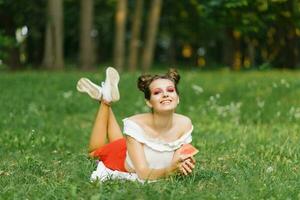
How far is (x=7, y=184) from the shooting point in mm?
6625

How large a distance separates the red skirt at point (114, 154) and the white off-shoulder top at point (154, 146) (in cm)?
35

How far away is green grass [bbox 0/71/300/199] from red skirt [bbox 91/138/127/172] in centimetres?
23

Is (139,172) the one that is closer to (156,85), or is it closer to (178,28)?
(156,85)

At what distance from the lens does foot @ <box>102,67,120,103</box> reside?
6.80 meters

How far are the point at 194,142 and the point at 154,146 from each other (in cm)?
343

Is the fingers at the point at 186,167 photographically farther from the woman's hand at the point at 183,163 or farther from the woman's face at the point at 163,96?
the woman's face at the point at 163,96

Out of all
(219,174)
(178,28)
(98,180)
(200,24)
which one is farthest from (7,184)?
(178,28)

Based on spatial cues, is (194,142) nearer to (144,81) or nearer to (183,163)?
(144,81)

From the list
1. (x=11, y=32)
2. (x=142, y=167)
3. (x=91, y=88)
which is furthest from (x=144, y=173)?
(x=11, y=32)

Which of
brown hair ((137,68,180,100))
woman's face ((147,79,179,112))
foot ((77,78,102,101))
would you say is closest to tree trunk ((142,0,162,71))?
foot ((77,78,102,101))

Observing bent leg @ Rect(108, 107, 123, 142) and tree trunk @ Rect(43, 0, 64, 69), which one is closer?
bent leg @ Rect(108, 107, 123, 142)

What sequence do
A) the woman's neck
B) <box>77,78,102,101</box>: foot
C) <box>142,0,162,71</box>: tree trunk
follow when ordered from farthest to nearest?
1. <box>142,0,162,71</box>: tree trunk
2. <box>77,78,102,101</box>: foot
3. the woman's neck

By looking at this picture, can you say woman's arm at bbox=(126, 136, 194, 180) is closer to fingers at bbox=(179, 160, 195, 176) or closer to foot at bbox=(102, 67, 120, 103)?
fingers at bbox=(179, 160, 195, 176)

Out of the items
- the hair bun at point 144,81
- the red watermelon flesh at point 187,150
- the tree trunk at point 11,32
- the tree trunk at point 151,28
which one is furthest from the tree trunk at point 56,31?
the red watermelon flesh at point 187,150
